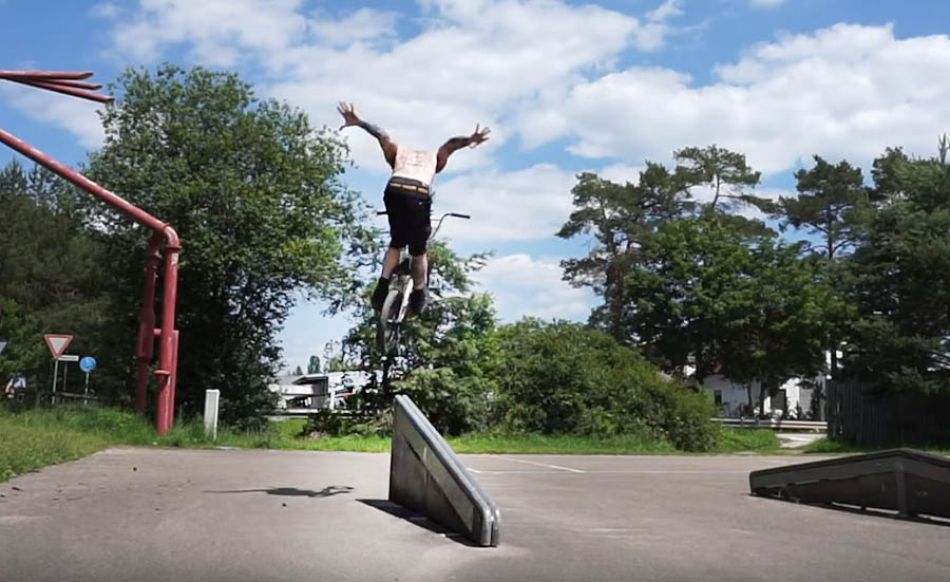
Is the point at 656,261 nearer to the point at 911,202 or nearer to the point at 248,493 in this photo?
the point at 911,202

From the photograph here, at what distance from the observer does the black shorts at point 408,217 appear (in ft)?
31.0

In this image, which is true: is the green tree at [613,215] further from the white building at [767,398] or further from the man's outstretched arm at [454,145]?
the man's outstretched arm at [454,145]

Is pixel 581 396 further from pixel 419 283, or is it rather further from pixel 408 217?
pixel 408 217

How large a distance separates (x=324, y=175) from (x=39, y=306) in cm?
4005

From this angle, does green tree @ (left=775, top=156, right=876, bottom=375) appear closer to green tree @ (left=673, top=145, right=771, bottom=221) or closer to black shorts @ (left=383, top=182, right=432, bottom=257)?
green tree @ (left=673, top=145, right=771, bottom=221)

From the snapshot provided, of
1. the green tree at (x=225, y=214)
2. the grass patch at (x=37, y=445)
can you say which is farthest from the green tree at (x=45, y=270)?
the grass patch at (x=37, y=445)

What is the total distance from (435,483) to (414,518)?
49 centimetres

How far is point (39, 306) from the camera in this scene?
62438 mm

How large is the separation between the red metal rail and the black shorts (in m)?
11.2

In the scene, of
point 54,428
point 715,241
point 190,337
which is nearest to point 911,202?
point 715,241

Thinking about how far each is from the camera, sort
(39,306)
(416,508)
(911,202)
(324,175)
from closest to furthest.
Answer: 1. (416,508)
2. (324,175)
3. (911,202)
4. (39,306)

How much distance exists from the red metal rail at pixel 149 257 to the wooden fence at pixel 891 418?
24588mm

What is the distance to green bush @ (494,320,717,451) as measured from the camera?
29719mm

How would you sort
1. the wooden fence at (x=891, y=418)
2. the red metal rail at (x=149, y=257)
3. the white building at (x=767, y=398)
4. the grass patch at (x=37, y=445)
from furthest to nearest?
the white building at (x=767, y=398)
the wooden fence at (x=891, y=418)
the red metal rail at (x=149, y=257)
the grass patch at (x=37, y=445)
